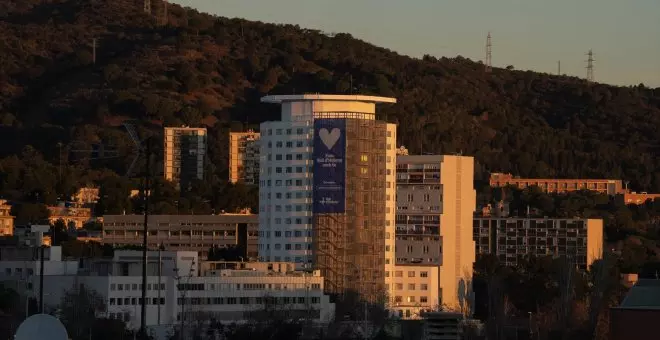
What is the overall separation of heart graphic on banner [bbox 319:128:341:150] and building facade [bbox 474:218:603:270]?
1278 inches

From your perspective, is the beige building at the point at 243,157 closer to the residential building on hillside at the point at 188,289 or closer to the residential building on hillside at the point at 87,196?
the residential building on hillside at the point at 87,196

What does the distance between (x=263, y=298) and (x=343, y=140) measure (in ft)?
49.1

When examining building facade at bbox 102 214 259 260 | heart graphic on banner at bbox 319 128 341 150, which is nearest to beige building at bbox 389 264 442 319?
heart graphic on banner at bbox 319 128 341 150

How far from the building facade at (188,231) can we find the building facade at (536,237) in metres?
16.3

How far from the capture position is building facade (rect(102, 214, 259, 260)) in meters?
154

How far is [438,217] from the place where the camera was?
137875mm

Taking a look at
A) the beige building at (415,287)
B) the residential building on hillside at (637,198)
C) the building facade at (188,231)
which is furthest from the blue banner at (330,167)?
the residential building on hillside at (637,198)

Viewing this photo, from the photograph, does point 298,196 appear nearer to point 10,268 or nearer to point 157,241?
point 10,268

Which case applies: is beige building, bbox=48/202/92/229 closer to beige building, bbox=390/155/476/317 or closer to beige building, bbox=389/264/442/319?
beige building, bbox=390/155/476/317

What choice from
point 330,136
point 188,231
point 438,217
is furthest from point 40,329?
point 188,231

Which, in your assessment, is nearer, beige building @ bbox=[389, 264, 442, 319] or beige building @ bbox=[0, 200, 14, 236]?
beige building @ bbox=[389, 264, 442, 319]

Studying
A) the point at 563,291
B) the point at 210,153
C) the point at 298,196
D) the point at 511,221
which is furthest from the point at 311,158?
the point at 210,153

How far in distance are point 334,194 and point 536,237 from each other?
39.1 meters

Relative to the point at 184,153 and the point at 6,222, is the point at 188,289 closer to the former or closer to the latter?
the point at 6,222
